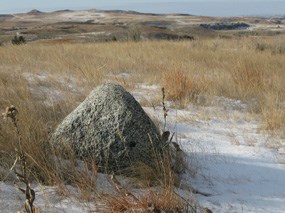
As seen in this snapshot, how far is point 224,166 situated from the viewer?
130 inches

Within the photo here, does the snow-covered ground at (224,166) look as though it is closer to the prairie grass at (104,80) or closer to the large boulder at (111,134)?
the prairie grass at (104,80)

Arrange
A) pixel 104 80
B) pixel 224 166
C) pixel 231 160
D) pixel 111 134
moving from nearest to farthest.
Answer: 1. pixel 111 134
2. pixel 224 166
3. pixel 231 160
4. pixel 104 80

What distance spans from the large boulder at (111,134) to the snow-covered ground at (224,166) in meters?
0.37

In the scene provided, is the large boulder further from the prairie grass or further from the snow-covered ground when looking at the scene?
the snow-covered ground

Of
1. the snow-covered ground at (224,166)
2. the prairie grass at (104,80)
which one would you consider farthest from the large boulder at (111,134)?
the snow-covered ground at (224,166)

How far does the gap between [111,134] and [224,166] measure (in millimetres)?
971

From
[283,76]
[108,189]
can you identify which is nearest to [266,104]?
[283,76]

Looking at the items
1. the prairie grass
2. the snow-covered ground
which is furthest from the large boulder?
the snow-covered ground

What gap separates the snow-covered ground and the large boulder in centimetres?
37

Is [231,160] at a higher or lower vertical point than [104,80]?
lower

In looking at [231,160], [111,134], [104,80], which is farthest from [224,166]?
[104,80]

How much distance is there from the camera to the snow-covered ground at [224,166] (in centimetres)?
248

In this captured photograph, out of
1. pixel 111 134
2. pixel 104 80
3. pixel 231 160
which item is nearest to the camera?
pixel 111 134

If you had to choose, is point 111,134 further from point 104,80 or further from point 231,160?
point 104,80
